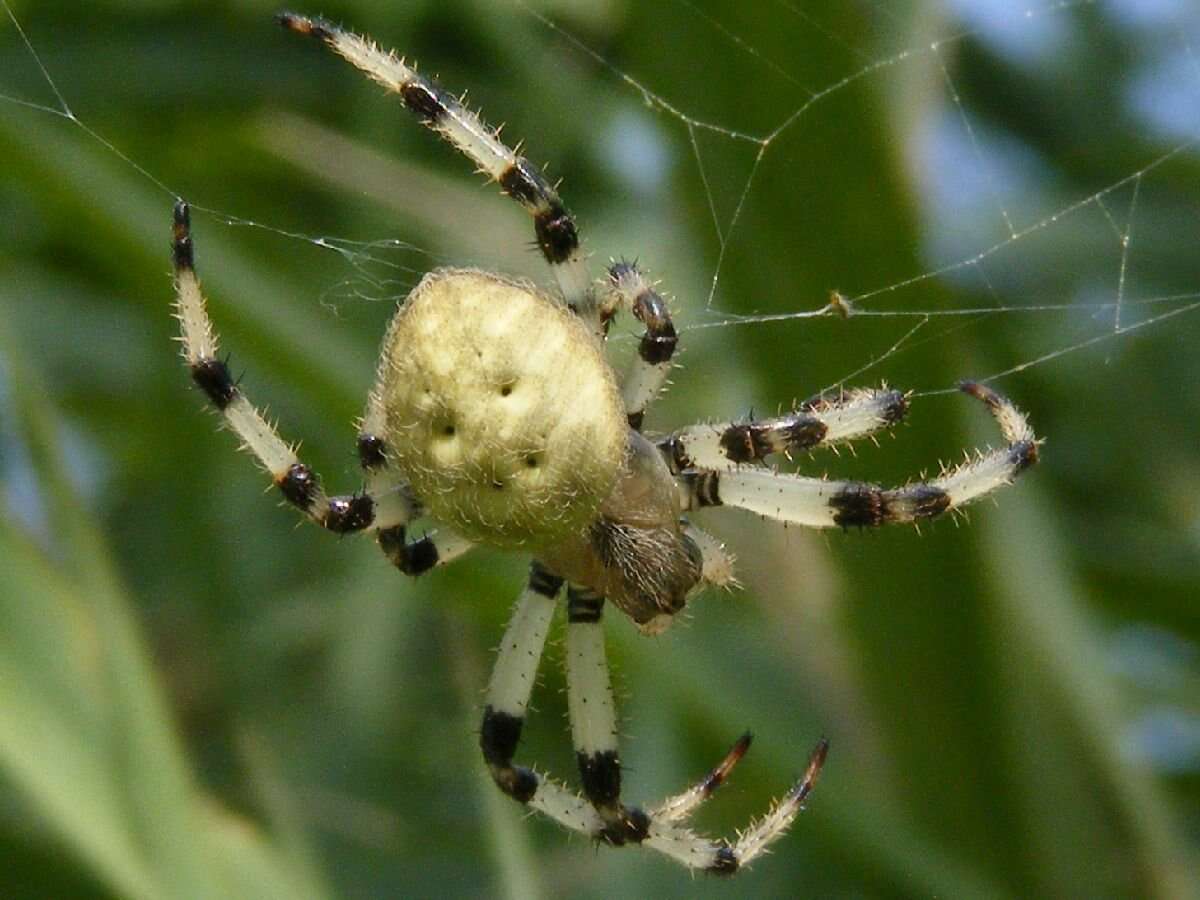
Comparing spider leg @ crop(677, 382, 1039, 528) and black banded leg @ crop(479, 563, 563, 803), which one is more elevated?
spider leg @ crop(677, 382, 1039, 528)

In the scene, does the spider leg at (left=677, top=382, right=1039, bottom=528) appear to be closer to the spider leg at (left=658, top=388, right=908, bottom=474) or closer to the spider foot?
the spider leg at (left=658, top=388, right=908, bottom=474)

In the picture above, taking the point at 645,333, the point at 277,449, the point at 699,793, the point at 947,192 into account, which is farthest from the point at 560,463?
the point at 947,192

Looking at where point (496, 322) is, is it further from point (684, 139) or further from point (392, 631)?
point (392, 631)

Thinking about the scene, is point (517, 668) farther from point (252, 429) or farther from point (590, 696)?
point (252, 429)

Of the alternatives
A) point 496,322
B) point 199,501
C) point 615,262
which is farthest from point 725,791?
point 496,322

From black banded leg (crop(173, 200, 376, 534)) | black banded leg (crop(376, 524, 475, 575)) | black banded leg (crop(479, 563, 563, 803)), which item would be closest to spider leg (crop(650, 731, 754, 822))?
black banded leg (crop(479, 563, 563, 803))

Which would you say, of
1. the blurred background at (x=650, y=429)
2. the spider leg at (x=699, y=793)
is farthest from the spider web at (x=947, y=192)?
the spider leg at (x=699, y=793)

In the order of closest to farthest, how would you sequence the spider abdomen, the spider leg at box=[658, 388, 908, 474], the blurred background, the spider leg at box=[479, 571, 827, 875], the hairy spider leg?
the spider abdomen < the hairy spider leg < the spider leg at box=[658, 388, 908, 474] < the spider leg at box=[479, 571, 827, 875] < the blurred background
